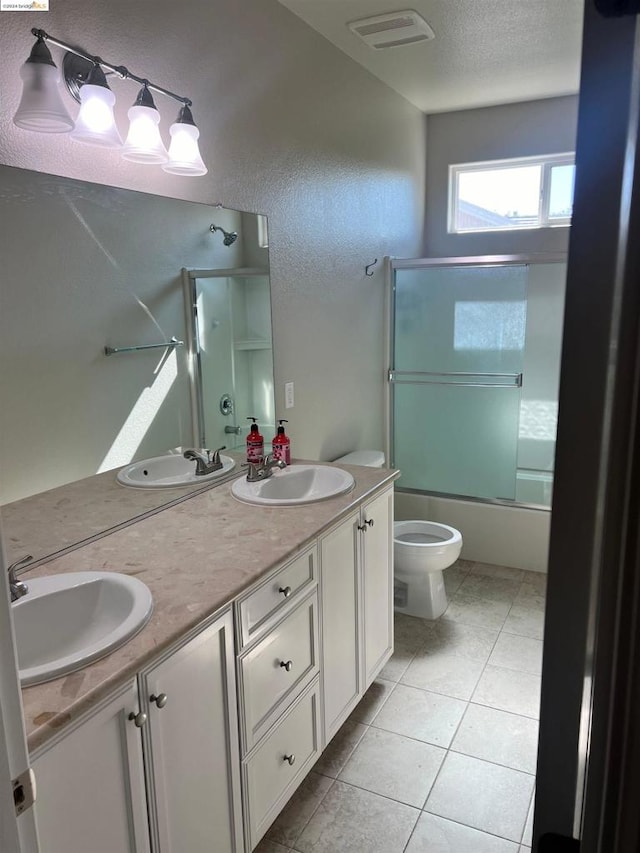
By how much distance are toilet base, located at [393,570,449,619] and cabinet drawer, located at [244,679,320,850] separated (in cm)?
122

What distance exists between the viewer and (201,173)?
2.04 meters

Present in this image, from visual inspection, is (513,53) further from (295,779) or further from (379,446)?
(295,779)

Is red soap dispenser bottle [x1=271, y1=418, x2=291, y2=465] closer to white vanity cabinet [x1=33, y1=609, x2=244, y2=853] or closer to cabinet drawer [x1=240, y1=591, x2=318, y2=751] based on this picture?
cabinet drawer [x1=240, y1=591, x2=318, y2=751]

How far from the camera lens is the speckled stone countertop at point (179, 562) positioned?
1113 millimetres

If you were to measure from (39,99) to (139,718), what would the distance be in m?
1.39

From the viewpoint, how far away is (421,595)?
124 inches

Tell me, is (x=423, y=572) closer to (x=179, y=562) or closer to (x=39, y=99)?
(x=179, y=562)

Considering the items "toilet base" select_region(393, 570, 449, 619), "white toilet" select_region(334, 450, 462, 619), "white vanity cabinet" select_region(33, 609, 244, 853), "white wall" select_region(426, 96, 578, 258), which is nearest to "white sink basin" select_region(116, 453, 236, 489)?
"white vanity cabinet" select_region(33, 609, 244, 853)

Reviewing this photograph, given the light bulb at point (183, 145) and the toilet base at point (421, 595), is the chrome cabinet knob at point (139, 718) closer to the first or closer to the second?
the light bulb at point (183, 145)

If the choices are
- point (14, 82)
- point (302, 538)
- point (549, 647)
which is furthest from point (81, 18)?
point (549, 647)

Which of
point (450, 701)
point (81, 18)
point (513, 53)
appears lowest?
point (450, 701)

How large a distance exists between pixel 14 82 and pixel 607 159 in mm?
1564

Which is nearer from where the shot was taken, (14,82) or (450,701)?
(14,82)

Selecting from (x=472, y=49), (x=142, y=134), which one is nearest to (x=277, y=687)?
(x=142, y=134)
